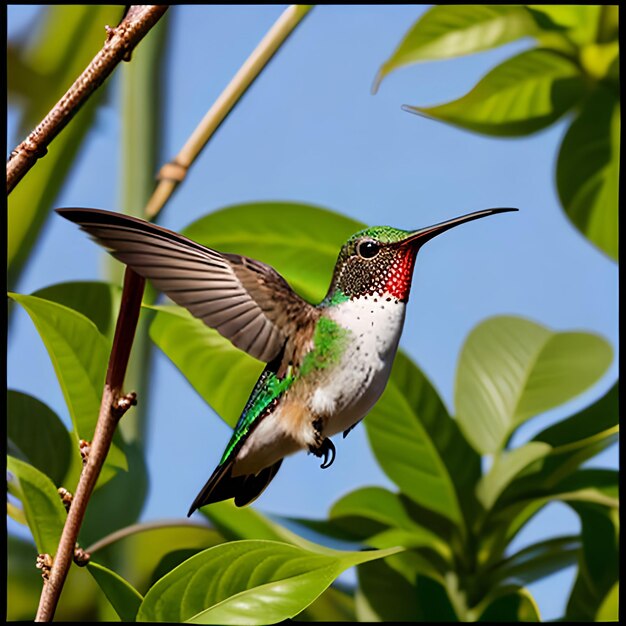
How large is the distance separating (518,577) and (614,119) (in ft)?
1.56

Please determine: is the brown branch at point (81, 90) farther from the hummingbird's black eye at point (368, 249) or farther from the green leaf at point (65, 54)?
the green leaf at point (65, 54)

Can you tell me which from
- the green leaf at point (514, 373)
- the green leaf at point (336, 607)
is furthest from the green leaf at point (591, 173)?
the green leaf at point (336, 607)

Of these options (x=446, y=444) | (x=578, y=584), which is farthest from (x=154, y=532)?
(x=578, y=584)

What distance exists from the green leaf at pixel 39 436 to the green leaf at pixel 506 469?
381mm

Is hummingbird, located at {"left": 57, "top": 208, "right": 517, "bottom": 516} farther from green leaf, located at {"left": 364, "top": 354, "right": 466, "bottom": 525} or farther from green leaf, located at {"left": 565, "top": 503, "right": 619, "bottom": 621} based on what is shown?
green leaf, located at {"left": 565, "top": 503, "right": 619, "bottom": 621}

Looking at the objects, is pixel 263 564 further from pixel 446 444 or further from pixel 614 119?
pixel 614 119

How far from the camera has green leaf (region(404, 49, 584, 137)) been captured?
0.83m

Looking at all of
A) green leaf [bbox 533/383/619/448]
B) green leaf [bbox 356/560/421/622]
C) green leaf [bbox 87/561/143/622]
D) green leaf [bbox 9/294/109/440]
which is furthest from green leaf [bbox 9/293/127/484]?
green leaf [bbox 533/383/619/448]

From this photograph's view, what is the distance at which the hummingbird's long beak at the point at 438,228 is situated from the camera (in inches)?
17.8

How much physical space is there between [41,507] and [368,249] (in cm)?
28

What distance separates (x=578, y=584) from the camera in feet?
2.79

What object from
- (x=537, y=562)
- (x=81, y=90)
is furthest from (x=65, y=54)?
(x=537, y=562)

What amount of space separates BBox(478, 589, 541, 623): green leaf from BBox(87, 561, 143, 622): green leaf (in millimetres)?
363

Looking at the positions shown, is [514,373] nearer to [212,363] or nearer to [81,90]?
[212,363]
